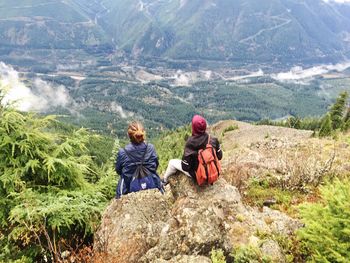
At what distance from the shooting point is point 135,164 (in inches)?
452

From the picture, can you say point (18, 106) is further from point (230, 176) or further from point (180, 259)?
point (230, 176)

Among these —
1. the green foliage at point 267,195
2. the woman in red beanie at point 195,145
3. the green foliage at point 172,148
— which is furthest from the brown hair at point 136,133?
the green foliage at point 172,148

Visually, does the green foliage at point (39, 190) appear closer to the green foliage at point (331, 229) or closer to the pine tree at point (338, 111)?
the green foliage at point (331, 229)

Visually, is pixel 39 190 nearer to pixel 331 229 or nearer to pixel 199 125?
pixel 199 125

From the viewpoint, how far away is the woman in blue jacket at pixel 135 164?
37.4 feet

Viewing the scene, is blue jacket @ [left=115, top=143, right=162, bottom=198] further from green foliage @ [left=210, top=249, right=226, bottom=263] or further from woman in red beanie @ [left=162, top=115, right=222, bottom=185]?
green foliage @ [left=210, top=249, right=226, bottom=263]

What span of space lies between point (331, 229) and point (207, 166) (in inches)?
204

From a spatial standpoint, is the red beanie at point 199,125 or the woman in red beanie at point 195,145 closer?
the red beanie at point 199,125

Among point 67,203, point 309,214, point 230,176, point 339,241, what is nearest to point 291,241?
point 309,214

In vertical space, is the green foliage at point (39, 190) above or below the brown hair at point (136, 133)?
below

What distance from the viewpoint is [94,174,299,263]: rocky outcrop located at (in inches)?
335

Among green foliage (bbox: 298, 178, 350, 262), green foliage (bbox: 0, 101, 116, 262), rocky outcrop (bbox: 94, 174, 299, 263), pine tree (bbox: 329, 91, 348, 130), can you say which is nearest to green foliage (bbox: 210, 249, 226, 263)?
rocky outcrop (bbox: 94, 174, 299, 263)

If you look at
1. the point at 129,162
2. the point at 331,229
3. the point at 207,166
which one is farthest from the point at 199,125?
the point at 331,229

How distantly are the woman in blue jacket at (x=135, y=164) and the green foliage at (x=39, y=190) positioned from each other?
103 cm
